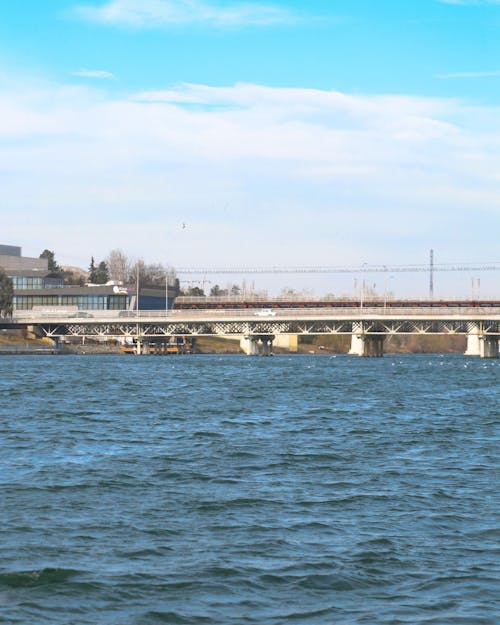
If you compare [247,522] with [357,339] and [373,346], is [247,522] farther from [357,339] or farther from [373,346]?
[357,339]

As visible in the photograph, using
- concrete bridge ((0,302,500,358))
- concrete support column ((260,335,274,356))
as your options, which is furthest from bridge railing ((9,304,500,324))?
concrete support column ((260,335,274,356))

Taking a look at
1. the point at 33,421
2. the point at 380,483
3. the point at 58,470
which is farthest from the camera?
the point at 33,421

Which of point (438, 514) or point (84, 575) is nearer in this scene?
point (84, 575)

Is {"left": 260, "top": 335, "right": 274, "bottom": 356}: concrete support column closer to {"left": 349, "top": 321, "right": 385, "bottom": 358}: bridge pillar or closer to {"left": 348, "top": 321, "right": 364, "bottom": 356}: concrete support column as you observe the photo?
{"left": 348, "top": 321, "right": 364, "bottom": 356}: concrete support column

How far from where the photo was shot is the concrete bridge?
161 m

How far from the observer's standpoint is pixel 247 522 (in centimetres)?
2211

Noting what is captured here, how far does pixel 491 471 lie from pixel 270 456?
712 centimetres

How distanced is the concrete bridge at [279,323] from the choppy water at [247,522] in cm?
11525

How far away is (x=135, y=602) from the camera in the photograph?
16234 millimetres

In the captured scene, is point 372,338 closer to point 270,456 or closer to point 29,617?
point 270,456

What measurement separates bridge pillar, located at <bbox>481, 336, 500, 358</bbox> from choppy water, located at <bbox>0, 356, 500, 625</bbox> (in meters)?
130

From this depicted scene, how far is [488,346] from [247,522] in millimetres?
157986

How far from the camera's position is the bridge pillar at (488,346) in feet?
569

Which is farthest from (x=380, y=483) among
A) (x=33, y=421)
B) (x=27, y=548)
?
(x=33, y=421)
